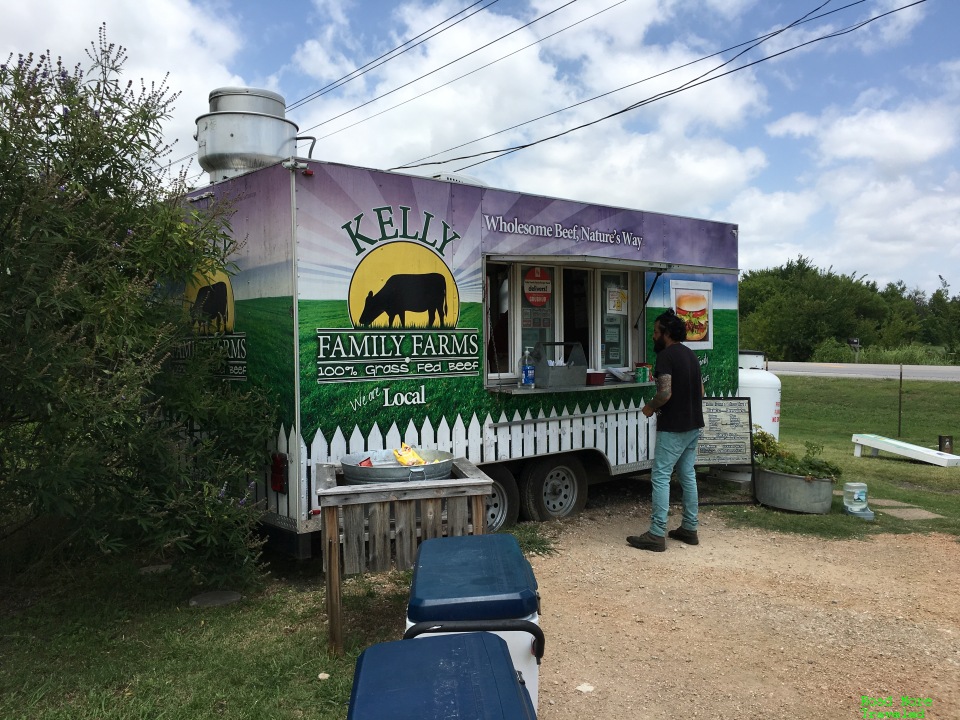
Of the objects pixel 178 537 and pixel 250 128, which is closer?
pixel 178 537

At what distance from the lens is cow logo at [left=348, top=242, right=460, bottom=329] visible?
5.17 metres

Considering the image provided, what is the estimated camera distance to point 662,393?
5.94 metres

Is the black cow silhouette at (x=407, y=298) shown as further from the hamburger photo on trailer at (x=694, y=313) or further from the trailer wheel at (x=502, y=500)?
the hamburger photo on trailer at (x=694, y=313)

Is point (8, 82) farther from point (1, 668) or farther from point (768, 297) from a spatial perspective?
point (768, 297)

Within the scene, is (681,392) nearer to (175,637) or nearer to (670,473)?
(670,473)

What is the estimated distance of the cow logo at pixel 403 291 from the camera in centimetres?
517

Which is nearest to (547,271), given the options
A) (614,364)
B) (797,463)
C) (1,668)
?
(614,364)

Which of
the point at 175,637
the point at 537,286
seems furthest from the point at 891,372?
the point at 175,637

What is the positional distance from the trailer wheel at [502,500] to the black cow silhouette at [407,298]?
4.64 ft

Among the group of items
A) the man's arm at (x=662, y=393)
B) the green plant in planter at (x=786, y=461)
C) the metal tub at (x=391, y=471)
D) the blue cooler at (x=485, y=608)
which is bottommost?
the green plant in planter at (x=786, y=461)

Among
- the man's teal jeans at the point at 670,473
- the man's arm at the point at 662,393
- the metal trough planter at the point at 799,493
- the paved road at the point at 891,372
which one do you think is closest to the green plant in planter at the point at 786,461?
the metal trough planter at the point at 799,493

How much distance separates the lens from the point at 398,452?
4605mm

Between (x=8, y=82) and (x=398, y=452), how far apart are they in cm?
291

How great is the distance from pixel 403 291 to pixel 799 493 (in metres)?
4.50
